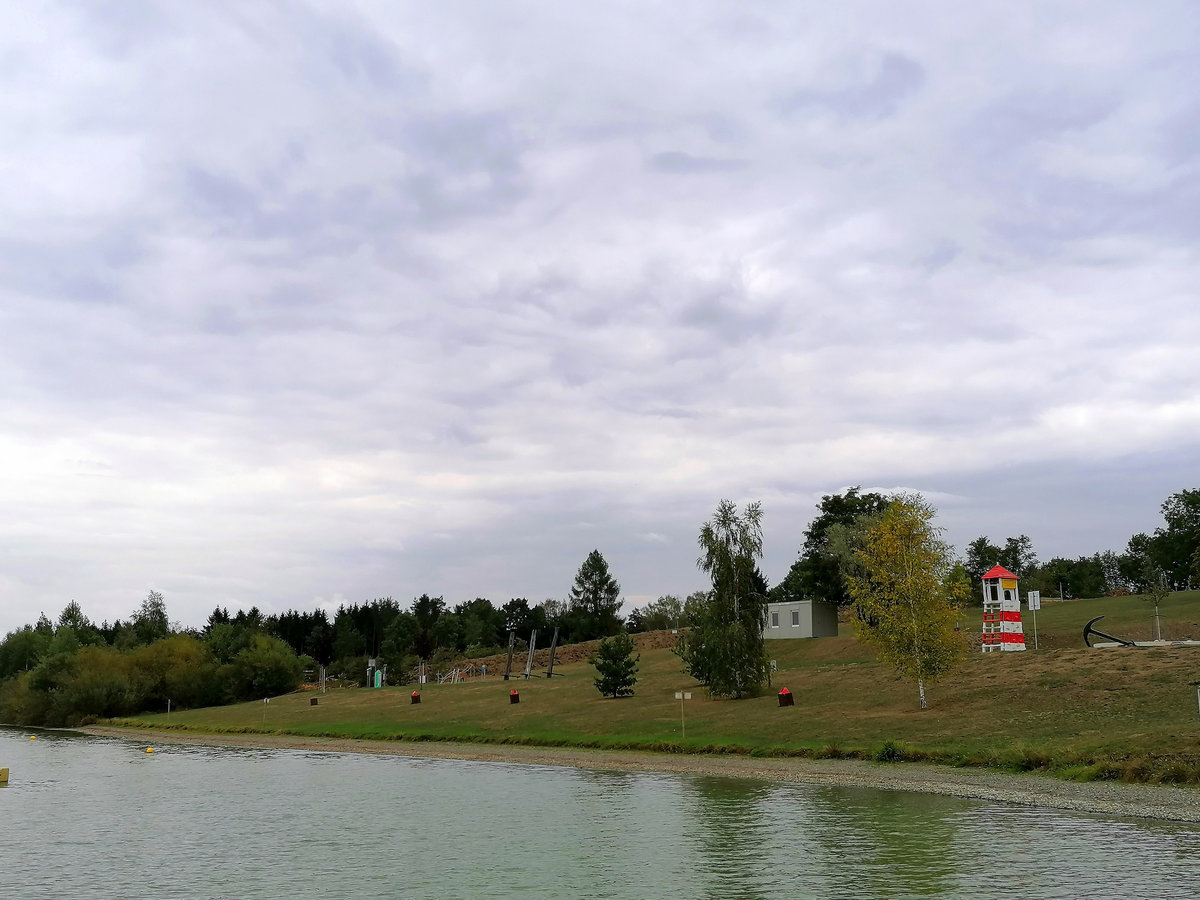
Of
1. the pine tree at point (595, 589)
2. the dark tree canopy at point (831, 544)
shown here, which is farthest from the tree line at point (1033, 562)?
the pine tree at point (595, 589)

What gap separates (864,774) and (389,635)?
442 ft

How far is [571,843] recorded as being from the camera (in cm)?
3009

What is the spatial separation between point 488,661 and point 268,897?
359ft

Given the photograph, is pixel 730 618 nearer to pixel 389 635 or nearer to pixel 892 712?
pixel 892 712

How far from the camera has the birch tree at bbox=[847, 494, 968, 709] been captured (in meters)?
54.3

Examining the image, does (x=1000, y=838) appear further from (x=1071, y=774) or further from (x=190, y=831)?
(x=190, y=831)

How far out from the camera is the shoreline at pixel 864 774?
32469 millimetres

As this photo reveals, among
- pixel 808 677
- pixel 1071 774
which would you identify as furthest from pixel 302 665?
pixel 1071 774

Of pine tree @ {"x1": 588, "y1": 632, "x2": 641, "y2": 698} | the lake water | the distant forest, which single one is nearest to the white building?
the distant forest

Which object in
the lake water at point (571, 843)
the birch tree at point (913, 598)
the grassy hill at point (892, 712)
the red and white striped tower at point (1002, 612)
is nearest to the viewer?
the lake water at point (571, 843)

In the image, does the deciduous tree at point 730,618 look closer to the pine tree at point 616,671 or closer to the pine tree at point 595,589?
the pine tree at point 616,671

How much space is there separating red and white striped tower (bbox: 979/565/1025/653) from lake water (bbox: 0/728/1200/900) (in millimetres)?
32716

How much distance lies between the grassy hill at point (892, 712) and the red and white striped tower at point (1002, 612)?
1923 millimetres

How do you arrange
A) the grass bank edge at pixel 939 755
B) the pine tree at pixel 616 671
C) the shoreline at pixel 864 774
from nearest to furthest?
the shoreline at pixel 864 774
the grass bank edge at pixel 939 755
the pine tree at pixel 616 671
